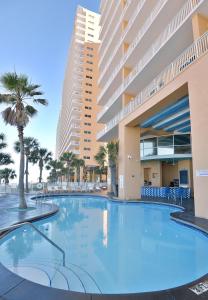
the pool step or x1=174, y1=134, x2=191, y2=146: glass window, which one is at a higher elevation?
x1=174, y1=134, x2=191, y2=146: glass window

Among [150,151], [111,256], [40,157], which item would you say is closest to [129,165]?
[150,151]

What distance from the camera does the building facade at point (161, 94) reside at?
27.8 ft

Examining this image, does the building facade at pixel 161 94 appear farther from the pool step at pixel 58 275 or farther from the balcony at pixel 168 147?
the pool step at pixel 58 275

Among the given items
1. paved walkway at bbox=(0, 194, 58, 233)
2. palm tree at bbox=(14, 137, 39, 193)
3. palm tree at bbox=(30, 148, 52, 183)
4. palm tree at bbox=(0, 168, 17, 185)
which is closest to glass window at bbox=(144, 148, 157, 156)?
paved walkway at bbox=(0, 194, 58, 233)

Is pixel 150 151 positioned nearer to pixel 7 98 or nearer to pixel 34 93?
pixel 34 93

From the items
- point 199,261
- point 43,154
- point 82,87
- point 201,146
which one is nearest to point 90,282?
point 199,261

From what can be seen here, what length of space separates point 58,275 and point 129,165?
12521mm

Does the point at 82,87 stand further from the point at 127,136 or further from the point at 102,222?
the point at 102,222

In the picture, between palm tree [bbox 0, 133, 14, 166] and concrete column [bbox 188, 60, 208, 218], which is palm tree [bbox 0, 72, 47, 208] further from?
palm tree [bbox 0, 133, 14, 166]

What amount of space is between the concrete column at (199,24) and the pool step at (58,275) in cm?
1049

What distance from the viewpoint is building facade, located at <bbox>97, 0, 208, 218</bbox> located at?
848 centimetres

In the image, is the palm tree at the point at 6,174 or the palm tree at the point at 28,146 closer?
the palm tree at the point at 28,146

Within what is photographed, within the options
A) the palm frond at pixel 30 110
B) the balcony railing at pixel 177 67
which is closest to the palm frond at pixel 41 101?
the palm frond at pixel 30 110

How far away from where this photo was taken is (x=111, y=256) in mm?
4992
